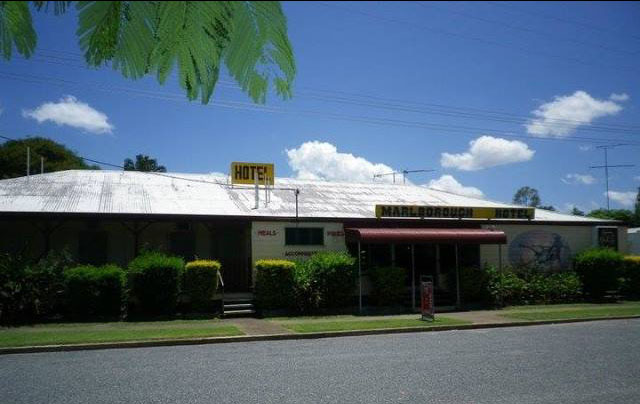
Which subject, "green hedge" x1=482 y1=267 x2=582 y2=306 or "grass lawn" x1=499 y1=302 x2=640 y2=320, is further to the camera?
"green hedge" x1=482 y1=267 x2=582 y2=306

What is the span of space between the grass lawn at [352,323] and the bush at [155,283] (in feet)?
11.3

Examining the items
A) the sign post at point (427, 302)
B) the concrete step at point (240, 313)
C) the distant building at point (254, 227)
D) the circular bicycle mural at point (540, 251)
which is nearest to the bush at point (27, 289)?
the distant building at point (254, 227)

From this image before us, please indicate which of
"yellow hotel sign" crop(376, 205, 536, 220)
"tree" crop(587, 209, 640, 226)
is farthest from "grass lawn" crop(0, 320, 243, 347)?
"tree" crop(587, 209, 640, 226)

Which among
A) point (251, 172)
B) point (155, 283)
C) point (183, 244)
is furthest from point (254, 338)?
point (251, 172)

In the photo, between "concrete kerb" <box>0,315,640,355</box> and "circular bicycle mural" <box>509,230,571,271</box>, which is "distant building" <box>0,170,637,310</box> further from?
"concrete kerb" <box>0,315,640,355</box>

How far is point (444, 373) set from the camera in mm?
8750

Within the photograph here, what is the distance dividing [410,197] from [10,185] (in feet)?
59.9

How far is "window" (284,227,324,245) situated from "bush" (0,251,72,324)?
8.04 meters

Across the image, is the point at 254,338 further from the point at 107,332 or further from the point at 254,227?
the point at 254,227

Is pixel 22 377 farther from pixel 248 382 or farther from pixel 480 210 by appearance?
pixel 480 210

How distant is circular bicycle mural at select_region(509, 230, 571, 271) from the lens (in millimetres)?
24453

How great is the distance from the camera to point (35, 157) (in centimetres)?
4525

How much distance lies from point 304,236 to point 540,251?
11437 millimetres

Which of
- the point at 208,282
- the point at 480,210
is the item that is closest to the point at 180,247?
the point at 208,282
